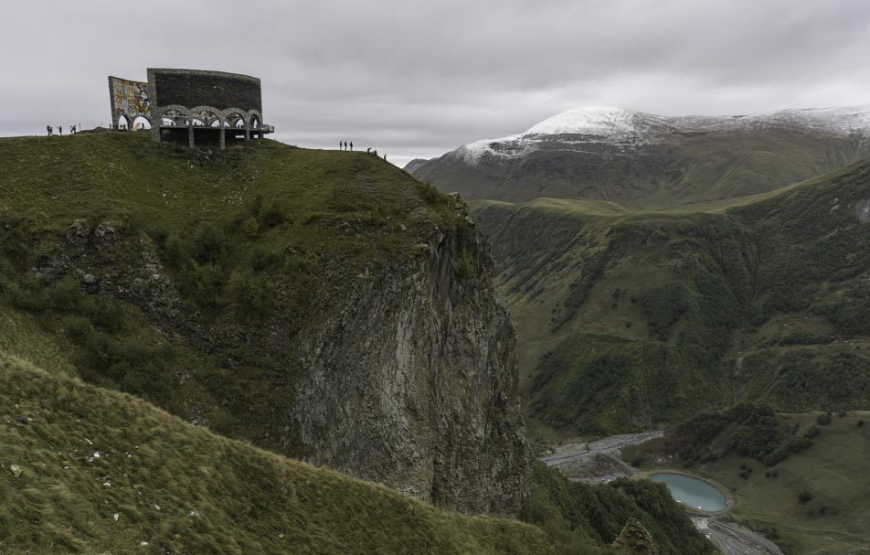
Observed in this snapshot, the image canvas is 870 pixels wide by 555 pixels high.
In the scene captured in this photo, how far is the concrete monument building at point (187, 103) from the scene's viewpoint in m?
48.5

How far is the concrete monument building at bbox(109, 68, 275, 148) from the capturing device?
48531mm

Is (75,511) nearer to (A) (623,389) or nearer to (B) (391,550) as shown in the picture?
(B) (391,550)

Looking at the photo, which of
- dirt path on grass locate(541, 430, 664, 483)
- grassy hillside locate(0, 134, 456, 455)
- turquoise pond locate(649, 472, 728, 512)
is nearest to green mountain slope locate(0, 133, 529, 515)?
grassy hillside locate(0, 134, 456, 455)

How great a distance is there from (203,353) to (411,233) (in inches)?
710

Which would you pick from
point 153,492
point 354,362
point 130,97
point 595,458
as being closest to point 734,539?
point 595,458

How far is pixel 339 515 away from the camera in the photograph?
79.2 ft

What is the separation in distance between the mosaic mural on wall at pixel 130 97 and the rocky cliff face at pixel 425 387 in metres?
32.7

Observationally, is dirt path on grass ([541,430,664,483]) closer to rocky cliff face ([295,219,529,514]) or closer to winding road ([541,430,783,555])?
winding road ([541,430,783,555])

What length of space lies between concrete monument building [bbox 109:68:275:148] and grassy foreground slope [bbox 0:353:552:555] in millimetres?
34114

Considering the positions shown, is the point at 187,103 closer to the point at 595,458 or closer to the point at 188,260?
the point at 188,260

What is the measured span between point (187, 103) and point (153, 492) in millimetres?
42566

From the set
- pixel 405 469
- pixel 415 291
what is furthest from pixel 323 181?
pixel 405 469

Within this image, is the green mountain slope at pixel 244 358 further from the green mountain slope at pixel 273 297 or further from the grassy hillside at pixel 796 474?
the grassy hillside at pixel 796 474

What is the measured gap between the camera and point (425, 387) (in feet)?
141
